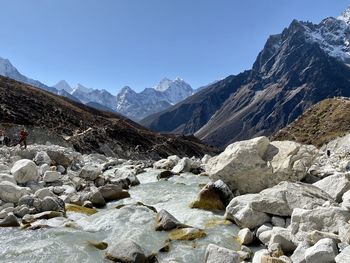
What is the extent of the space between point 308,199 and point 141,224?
28.4 feet

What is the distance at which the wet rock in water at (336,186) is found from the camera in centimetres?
2278

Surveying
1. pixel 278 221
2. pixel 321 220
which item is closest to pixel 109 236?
pixel 278 221

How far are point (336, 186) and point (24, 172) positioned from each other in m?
20.3

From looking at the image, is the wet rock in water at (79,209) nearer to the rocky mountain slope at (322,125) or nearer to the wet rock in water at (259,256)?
the wet rock in water at (259,256)

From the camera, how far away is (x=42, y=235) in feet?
65.8

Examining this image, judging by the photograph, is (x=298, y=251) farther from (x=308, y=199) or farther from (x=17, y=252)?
(x=17, y=252)

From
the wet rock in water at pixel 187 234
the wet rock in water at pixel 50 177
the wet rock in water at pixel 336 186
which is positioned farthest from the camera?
the wet rock in water at pixel 50 177

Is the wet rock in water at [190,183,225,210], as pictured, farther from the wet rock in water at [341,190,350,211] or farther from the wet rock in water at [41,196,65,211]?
the wet rock in water at [41,196,65,211]

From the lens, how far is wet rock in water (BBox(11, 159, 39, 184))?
94.5 feet

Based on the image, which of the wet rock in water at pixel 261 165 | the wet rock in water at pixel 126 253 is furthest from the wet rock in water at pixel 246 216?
the wet rock in water at pixel 126 253

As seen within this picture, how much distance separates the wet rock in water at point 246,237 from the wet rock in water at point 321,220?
1.96 meters

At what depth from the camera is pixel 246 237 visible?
739 inches

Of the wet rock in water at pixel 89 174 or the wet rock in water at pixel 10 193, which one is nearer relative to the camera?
the wet rock in water at pixel 10 193

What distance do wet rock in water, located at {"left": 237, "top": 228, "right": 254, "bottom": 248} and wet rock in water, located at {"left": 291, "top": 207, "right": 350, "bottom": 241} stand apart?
1957 mm
